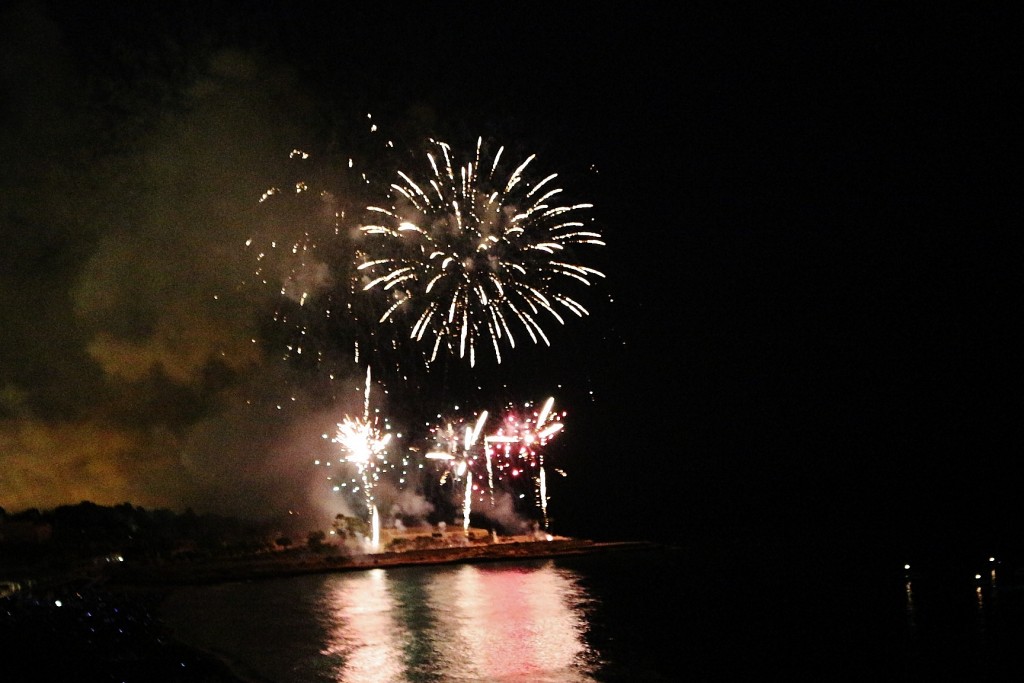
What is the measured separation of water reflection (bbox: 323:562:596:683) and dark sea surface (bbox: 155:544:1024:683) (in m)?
0.04

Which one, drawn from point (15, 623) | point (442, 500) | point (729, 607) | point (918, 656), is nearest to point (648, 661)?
point (918, 656)

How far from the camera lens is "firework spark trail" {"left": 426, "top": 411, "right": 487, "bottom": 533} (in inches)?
1524

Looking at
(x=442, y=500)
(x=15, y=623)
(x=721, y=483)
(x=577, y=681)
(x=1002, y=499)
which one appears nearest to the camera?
(x=15, y=623)

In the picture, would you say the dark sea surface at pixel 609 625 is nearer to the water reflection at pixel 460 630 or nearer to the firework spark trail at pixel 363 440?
the water reflection at pixel 460 630

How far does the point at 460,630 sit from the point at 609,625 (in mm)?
2711

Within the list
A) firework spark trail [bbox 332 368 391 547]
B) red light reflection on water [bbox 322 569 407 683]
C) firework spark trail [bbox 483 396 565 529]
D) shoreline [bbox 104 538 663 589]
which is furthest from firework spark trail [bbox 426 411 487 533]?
red light reflection on water [bbox 322 569 407 683]

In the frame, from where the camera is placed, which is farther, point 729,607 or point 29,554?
point 29,554

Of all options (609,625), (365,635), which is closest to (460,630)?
(365,635)

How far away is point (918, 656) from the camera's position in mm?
13320

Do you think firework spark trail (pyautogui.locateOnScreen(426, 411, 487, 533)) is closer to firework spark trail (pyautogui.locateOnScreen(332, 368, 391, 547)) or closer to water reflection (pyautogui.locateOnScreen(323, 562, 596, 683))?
firework spark trail (pyautogui.locateOnScreen(332, 368, 391, 547))

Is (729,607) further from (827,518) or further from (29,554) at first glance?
(827,518)

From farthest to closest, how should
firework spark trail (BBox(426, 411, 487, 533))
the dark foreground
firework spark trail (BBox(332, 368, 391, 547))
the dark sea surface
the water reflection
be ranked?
firework spark trail (BBox(426, 411, 487, 533))
firework spark trail (BBox(332, 368, 391, 547))
the dark sea surface
the water reflection
the dark foreground

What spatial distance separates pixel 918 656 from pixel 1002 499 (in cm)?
7291

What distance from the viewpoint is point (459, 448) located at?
129 feet
